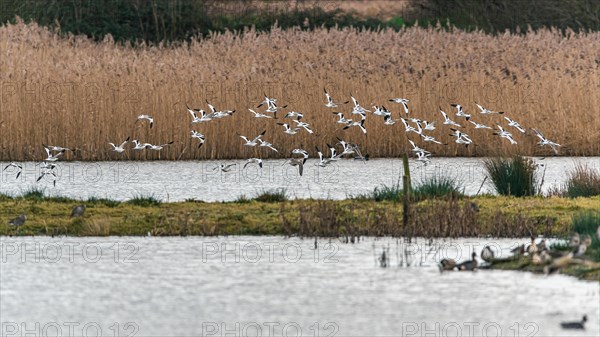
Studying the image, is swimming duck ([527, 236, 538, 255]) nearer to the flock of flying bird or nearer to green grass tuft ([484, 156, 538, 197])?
green grass tuft ([484, 156, 538, 197])

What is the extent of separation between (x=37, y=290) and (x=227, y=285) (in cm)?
135

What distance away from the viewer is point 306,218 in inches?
506

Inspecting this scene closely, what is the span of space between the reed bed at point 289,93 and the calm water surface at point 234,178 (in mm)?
507

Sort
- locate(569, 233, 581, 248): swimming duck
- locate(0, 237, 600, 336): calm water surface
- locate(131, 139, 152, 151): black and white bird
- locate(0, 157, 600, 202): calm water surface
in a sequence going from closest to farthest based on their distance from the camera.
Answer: locate(0, 237, 600, 336): calm water surface
locate(569, 233, 581, 248): swimming duck
locate(0, 157, 600, 202): calm water surface
locate(131, 139, 152, 151): black and white bird

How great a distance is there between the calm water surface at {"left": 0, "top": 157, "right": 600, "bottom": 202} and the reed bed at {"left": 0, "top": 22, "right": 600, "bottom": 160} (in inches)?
20.0

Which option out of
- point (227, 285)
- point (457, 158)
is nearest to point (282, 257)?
point (227, 285)

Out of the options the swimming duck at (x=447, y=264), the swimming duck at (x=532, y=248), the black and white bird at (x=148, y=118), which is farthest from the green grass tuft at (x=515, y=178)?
the black and white bird at (x=148, y=118)

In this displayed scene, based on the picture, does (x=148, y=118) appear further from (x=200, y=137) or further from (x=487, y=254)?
(x=487, y=254)

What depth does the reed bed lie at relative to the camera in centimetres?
2033

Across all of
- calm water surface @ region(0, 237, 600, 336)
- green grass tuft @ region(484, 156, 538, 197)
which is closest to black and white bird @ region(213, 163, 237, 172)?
green grass tuft @ region(484, 156, 538, 197)

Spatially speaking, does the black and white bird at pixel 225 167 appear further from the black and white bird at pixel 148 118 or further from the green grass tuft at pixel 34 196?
the green grass tuft at pixel 34 196

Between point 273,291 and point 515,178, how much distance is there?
5696mm

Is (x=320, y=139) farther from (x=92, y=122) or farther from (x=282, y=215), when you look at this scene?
(x=282, y=215)

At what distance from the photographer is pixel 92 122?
20.4 metres
